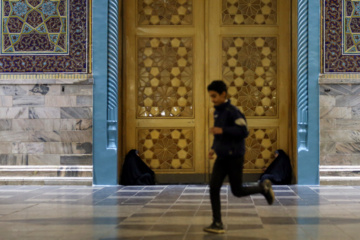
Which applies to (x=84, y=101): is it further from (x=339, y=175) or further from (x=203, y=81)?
(x=339, y=175)

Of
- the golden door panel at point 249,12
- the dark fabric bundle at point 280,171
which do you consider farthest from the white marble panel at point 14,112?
the dark fabric bundle at point 280,171

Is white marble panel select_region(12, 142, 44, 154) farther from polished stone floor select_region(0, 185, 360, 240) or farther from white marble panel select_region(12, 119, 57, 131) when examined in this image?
polished stone floor select_region(0, 185, 360, 240)

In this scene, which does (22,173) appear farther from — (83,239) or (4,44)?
(83,239)

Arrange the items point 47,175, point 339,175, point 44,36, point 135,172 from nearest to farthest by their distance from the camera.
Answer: point 339,175, point 47,175, point 44,36, point 135,172

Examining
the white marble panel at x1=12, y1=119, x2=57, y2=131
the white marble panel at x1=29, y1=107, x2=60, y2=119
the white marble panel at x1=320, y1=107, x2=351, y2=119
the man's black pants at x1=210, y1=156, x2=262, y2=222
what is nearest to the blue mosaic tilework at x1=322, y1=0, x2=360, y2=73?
the white marble panel at x1=320, y1=107, x2=351, y2=119

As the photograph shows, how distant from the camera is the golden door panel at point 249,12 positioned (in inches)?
389

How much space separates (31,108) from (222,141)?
4.97 meters

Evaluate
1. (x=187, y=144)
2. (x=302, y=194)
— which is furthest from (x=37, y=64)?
(x=302, y=194)

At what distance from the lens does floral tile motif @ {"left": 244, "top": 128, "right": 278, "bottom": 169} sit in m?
9.82

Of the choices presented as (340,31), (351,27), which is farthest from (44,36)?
(351,27)

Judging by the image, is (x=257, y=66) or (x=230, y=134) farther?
(x=257, y=66)

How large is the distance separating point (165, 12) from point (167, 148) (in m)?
2.31

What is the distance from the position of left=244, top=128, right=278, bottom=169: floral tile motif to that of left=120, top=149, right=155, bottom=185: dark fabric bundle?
5.47 ft

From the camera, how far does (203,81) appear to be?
9836mm
